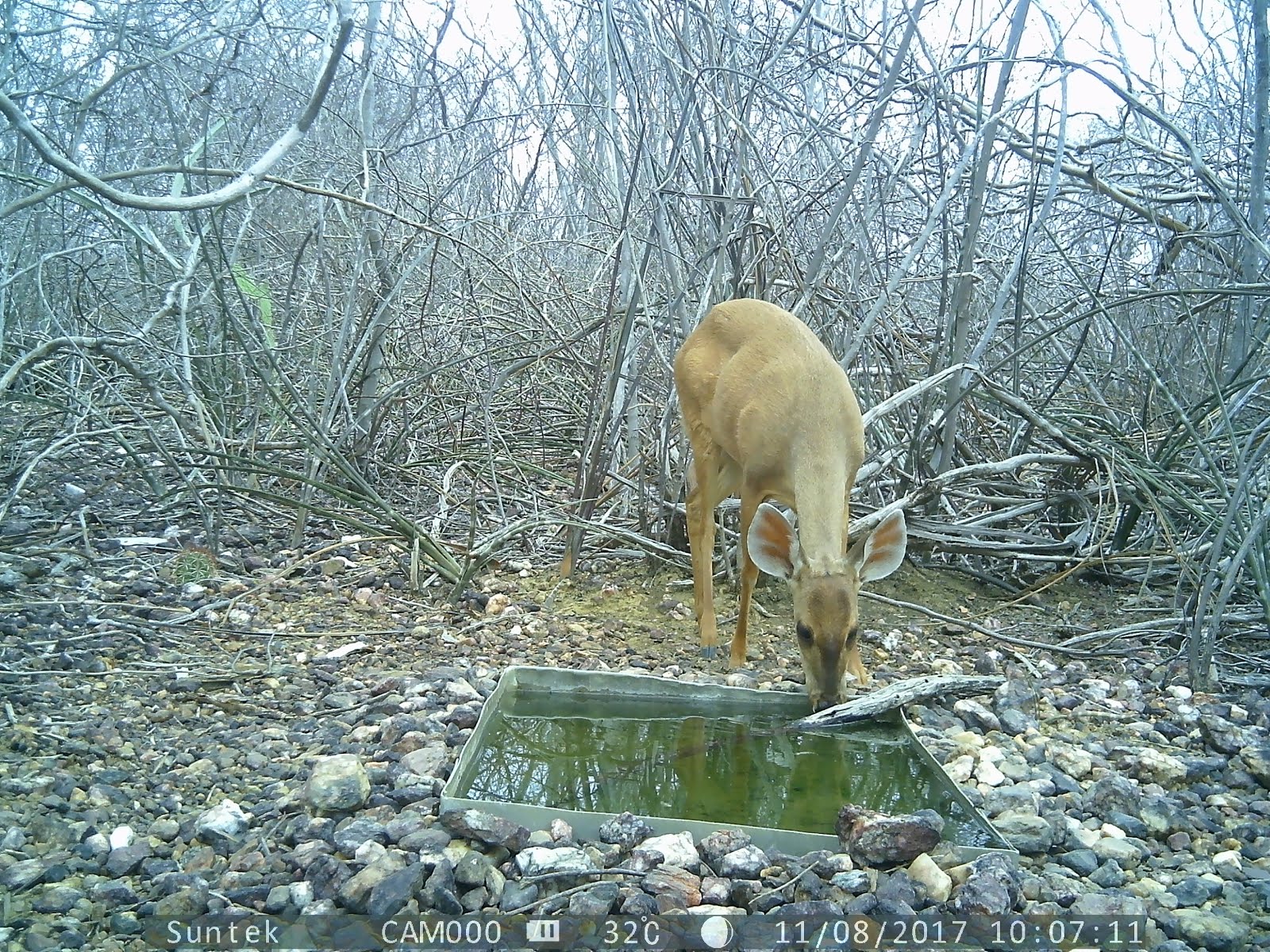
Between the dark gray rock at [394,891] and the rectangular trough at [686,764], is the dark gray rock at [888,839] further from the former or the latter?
the dark gray rock at [394,891]

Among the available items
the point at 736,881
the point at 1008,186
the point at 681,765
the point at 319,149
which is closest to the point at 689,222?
the point at 1008,186

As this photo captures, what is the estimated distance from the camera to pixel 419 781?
10.2ft

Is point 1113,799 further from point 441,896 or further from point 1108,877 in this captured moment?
point 441,896

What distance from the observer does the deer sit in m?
4.03

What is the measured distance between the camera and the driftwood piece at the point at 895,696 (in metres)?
3.79

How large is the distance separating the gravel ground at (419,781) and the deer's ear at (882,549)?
2.00 ft

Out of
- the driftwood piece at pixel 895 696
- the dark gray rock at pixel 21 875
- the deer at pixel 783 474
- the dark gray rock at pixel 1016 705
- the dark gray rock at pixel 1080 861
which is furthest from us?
the deer at pixel 783 474

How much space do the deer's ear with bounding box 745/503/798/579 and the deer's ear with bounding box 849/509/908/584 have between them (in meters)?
0.26

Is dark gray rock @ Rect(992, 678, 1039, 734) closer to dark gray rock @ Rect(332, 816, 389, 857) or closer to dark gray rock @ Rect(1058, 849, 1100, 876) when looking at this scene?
dark gray rock @ Rect(1058, 849, 1100, 876)

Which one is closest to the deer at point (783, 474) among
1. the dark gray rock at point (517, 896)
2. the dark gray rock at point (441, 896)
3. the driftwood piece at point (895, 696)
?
the driftwood piece at point (895, 696)

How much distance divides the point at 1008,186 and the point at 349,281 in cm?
441

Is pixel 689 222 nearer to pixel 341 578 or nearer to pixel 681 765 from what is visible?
pixel 341 578

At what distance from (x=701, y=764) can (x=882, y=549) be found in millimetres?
1307

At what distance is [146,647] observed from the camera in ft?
13.8
